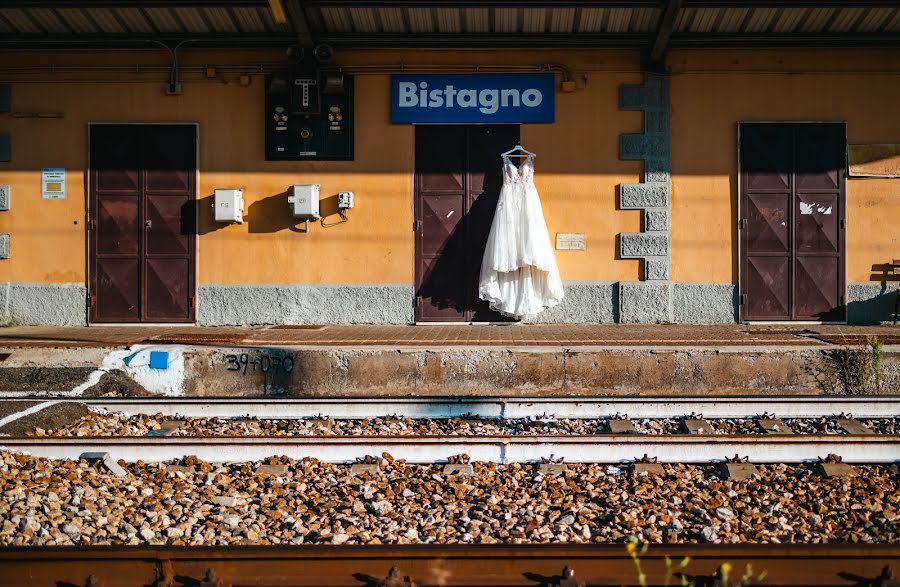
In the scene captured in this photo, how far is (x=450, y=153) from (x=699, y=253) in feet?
→ 13.6

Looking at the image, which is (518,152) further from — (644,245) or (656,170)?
(644,245)

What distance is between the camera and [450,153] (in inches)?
427

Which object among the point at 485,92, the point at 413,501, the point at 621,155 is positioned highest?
the point at 485,92

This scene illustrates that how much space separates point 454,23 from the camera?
10383mm

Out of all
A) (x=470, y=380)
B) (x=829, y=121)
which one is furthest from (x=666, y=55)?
(x=470, y=380)

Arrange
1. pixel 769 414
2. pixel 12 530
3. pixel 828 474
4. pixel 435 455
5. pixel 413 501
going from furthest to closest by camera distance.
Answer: pixel 769 414 < pixel 435 455 < pixel 828 474 < pixel 413 501 < pixel 12 530

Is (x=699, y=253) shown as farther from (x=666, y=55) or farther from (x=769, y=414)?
(x=769, y=414)

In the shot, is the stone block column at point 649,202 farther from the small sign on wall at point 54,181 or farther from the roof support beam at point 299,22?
the small sign on wall at point 54,181

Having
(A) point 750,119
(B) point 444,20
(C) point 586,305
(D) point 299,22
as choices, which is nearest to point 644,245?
(C) point 586,305

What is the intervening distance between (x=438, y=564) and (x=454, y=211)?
8.30m

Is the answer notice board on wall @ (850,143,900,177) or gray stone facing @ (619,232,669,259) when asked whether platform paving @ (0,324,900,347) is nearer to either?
gray stone facing @ (619,232,669,259)

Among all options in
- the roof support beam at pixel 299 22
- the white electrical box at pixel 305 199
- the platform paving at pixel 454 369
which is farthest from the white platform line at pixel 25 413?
the roof support beam at pixel 299 22

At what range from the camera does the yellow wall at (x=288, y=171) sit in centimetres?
1084

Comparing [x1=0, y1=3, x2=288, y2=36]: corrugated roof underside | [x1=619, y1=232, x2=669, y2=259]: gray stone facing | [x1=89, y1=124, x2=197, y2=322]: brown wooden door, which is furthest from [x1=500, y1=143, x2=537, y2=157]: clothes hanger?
[x1=89, y1=124, x2=197, y2=322]: brown wooden door
